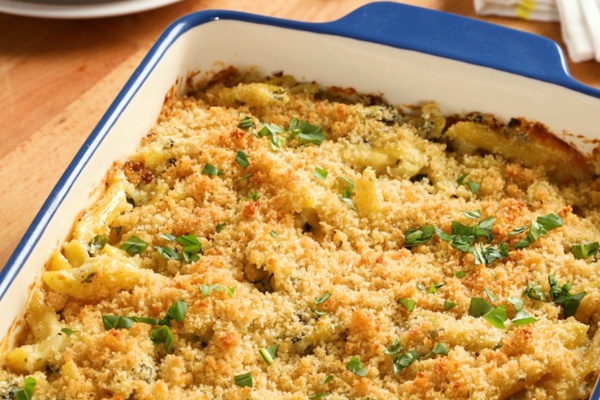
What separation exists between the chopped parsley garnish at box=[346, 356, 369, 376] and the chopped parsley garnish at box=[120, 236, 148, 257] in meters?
0.65

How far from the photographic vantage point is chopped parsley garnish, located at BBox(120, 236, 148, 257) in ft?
5.94

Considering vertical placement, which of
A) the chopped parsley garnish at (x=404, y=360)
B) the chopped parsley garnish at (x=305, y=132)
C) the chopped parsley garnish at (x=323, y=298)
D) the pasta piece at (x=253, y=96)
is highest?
the pasta piece at (x=253, y=96)

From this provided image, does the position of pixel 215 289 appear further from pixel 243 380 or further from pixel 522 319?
pixel 522 319

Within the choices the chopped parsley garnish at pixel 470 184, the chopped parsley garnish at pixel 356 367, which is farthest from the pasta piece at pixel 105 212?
the chopped parsley garnish at pixel 470 184

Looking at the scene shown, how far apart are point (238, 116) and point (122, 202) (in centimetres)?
48

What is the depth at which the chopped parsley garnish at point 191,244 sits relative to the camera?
180 cm

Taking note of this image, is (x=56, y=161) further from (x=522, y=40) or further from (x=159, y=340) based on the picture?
(x=522, y=40)

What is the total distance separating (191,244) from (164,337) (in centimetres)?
29

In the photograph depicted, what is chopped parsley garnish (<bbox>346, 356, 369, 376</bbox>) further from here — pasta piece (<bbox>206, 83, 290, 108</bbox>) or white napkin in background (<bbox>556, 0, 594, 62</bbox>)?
white napkin in background (<bbox>556, 0, 594, 62</bbox>)

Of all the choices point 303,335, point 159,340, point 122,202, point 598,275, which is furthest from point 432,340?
point 122,202

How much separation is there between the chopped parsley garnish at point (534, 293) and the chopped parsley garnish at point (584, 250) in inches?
6.7

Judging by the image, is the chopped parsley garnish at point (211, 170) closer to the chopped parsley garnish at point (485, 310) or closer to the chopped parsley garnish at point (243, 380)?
the chopped parsley garnish at point (243, 380)

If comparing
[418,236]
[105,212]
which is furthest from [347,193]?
[105,212]

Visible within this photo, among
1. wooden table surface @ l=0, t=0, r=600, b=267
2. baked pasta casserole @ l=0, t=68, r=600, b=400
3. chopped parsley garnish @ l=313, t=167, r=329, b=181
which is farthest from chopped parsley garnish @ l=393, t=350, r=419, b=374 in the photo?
wooden table surface @ l=0, t=0, r=600, b=267
